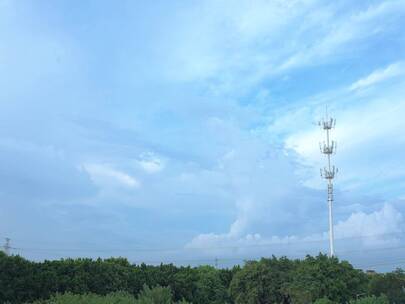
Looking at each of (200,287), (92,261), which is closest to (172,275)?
(200,287)

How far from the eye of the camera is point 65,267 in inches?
1487

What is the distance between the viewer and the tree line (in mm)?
28828

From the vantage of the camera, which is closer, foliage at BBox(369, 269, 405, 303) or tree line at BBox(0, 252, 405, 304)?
tree line at BBox(0, 252, 405, 304)

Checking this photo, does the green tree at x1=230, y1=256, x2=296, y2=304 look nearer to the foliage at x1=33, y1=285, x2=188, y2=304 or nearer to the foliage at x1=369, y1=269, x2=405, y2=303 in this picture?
the foliage at x1=369, y1=269, x2=405, y2=303

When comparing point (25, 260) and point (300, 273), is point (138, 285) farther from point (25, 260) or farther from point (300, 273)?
point (300, 273)

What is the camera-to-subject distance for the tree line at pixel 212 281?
28.8 metres

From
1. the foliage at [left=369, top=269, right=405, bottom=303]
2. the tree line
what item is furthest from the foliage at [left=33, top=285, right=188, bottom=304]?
the foliage at [left=369, top=269, right=405, bottom=303]

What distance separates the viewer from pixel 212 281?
164 ft

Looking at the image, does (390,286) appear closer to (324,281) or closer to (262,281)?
(324,281)

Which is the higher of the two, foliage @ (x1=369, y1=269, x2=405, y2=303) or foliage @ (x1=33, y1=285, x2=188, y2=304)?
foliage @ (x1=369, y1=269, x2=405, y2=303)

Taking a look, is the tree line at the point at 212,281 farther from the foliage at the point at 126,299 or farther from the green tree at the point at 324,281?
the foliage at the point at 126,299

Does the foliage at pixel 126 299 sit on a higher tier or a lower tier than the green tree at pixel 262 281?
lower

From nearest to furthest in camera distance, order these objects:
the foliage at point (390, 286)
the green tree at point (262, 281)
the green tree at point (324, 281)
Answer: the green tree at point (324, 281), the green tree at point (262, 281), the foliage at point (390, 286)

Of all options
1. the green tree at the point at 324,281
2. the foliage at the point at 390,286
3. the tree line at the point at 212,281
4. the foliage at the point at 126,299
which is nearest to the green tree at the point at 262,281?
the tree line at the point at 212,281
